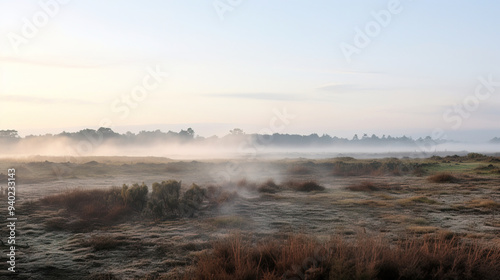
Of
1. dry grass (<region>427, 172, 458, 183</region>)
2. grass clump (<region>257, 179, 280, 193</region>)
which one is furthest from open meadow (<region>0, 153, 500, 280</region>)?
dry grass (<region>427, 172, 458, 183</region>)

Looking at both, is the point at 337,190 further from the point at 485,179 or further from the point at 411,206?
the point at 485,179

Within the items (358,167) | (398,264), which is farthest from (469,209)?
(358,167)

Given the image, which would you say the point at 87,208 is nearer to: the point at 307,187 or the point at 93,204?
the point at 93,204

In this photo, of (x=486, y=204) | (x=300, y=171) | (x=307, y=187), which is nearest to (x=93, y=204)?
(x=307, y=187)

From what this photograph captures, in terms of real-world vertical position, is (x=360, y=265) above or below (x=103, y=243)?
above

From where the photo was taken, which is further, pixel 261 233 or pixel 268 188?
pixel 268 188

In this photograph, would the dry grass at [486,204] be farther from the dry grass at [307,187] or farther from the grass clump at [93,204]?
the grass clump at [93,204]

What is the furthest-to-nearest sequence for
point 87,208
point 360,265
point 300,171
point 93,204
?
point 300,171
point 93,204
point 87,208
point 360,265

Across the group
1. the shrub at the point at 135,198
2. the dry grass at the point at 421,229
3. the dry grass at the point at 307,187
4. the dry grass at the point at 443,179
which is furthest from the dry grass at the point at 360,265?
the dry grass at the point at 443,179

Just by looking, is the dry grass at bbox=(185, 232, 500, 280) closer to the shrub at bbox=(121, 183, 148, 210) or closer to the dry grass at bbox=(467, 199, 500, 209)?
the shrub at bbox=(121, 183, 148, 210)

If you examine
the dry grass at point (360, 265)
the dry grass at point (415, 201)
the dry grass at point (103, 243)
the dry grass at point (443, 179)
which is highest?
the dry grass at point (360, 265)

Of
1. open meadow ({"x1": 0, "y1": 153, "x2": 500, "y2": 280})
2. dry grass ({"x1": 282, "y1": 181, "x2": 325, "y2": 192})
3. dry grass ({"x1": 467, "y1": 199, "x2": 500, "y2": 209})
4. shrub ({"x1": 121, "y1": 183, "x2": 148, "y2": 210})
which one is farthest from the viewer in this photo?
dry grass ({"x1": 282, "y1": 181, "x2": 325, "y2": 192})

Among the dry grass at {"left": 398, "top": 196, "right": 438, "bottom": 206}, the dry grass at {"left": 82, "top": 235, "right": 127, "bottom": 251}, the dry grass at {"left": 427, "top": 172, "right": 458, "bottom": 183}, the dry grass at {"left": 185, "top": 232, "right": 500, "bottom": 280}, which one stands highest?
the dry grass at {"left": 185, "top": 232, "right": 500, "bottom": 280}

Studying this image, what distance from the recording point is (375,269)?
17.7 ft
